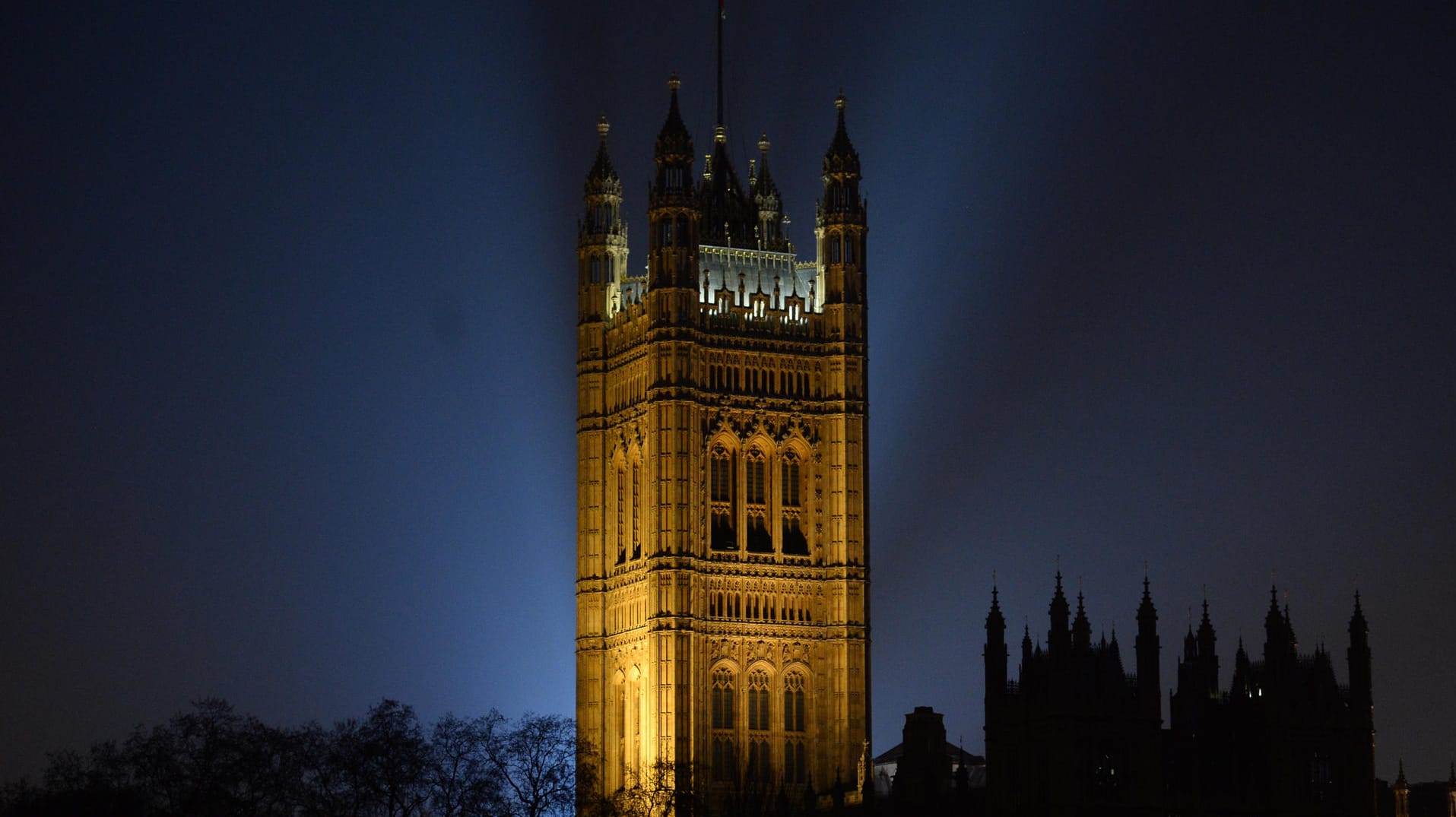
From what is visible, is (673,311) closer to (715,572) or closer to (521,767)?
(715,572)

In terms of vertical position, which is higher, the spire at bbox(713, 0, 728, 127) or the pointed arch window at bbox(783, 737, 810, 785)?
the spire at bbox(713, 0, 728, 127)

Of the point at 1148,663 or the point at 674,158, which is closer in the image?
the point at 1148,663

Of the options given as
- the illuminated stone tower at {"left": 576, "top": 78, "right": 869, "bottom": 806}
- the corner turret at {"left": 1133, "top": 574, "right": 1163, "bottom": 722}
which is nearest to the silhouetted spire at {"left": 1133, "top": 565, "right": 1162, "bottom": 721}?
the corner turret at {"left": 1133, "top": 574, "right": 1163, "bottom": 722}

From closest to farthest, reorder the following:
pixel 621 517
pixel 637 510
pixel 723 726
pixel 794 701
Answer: pixel 723 726, pixel 794 701, pixel 637 510, pixel 621 517

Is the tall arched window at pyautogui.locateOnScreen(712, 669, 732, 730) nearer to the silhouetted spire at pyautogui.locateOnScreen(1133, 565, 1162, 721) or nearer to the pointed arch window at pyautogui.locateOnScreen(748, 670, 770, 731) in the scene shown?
the pointed arch window at pyautogui.locateOnScreen(748, 670, 770, 731)

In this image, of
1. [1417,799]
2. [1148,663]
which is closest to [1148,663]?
[1148,663]

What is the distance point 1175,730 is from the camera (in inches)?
4914

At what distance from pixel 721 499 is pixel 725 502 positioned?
0.59ft

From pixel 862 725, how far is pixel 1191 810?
32.9m

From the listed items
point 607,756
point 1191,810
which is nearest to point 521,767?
point 607,756

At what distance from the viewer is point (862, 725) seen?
153250mm

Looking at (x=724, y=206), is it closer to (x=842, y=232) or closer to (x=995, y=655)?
(x=842, y=232)

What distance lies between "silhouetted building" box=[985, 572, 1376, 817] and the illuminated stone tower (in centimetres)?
2709

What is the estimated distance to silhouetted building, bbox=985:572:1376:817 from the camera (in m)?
120
